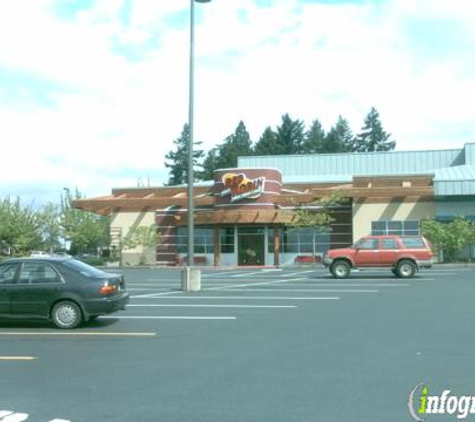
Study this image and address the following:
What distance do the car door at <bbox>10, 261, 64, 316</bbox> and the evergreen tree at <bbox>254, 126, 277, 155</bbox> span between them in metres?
99.3

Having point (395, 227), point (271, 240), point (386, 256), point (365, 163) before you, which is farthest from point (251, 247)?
point (365, 163)

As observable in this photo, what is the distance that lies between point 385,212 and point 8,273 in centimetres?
3277

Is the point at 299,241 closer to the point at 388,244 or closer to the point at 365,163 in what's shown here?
the point at 388,244

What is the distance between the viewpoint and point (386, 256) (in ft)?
93.1

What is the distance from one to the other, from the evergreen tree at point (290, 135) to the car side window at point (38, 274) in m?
103

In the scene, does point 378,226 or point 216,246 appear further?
point 216,246

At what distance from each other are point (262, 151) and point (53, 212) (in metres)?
57.4

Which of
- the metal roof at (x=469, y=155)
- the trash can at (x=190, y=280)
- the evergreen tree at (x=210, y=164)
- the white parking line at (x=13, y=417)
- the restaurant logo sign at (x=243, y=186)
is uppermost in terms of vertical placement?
the evergreen tree at (x=210, y=164)

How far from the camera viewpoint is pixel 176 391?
7.84 meters

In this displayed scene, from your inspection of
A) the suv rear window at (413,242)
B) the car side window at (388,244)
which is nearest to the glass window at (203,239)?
the car side window at (388,244)

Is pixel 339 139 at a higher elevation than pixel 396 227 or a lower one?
higher

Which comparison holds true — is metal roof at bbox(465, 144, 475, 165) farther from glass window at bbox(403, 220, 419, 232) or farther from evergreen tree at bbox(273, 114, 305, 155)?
evergreen tree at bbox(273, 114, 305, 155)

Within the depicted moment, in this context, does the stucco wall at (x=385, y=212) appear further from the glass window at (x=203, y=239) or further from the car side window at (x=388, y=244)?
the car side window at (x=388, y=244)

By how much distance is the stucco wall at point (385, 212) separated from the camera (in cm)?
4266
